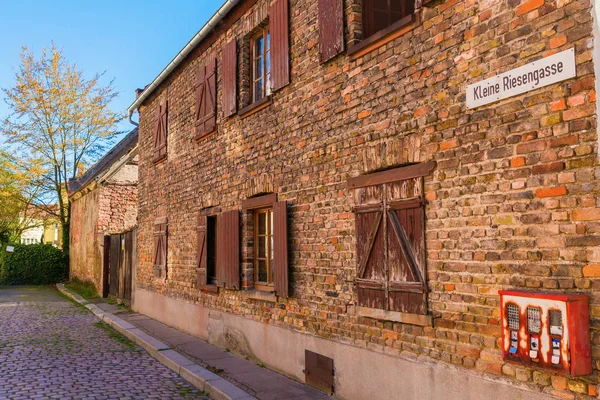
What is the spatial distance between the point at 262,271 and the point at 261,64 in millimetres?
3306

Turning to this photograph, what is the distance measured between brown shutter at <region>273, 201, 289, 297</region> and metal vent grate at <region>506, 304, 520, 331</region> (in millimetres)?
3429

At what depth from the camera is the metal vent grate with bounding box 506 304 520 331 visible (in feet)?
12.7

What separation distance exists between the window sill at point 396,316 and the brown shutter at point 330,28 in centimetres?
294

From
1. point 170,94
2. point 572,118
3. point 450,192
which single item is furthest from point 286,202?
point 170,94

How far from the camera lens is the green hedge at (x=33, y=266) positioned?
1048 inches

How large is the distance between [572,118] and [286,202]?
13.0ft

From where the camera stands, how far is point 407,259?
5.03 m

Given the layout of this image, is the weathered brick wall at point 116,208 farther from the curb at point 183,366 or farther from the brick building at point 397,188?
the brick building at point 397,188

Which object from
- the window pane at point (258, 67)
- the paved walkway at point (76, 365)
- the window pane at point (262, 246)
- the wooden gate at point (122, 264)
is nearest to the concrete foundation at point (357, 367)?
the window pane at point (262, 246)

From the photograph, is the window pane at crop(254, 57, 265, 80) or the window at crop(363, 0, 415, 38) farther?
the window pane at crop(254, 57, 265, 80)

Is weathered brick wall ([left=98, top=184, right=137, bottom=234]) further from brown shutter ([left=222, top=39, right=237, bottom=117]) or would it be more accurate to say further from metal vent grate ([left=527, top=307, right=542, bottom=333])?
metal vent grate ([left=527, top=307, right=542, bottom=333])

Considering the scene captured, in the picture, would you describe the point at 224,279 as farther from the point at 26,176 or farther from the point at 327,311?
the point at 26,176

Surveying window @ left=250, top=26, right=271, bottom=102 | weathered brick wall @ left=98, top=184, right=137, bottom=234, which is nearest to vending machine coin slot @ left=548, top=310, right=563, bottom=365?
window @ left=250, top=26, right=271, bottom=102

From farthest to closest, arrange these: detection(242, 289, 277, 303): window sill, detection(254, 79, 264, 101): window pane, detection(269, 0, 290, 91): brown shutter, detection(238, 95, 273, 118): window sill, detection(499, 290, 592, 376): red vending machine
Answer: detection(254, 79, 264, 101): window pane < detection(238, 95, 273, 118): window sill < detection(242, 289, 277, 303): window sill < detection(269, 0, 290, 91): brown shutter < detection(499, 290, 592, 376): red vending machine
